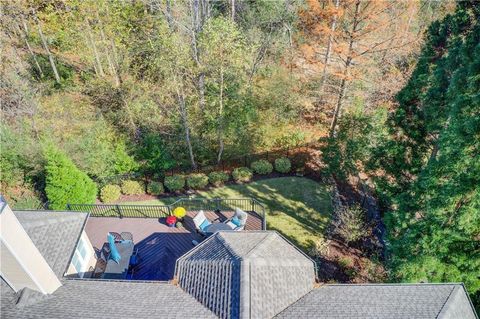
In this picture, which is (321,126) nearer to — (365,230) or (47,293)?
(365,230)

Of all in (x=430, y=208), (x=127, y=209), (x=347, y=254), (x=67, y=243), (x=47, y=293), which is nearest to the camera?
(x=47, y=293)

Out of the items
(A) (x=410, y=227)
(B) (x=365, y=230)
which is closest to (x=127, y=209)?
(B) (x=365, y=230)

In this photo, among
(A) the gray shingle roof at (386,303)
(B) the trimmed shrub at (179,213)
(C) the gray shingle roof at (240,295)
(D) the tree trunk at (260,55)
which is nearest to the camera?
(A) the gray shingle roof at (386,303)

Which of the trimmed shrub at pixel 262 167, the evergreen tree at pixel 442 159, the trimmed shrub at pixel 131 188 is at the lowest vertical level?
the trimmed shrub at pixel 131 188

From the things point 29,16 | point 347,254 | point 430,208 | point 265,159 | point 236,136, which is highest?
point 29,16

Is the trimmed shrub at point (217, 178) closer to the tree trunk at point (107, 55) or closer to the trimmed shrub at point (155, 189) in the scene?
the trimmed shrub at point (155, 189)

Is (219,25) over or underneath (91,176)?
over

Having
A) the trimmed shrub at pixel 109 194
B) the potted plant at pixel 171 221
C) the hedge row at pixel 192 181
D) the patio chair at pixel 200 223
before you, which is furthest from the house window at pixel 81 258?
the hedge row at pixel 192 181

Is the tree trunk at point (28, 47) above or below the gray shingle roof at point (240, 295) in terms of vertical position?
above
